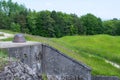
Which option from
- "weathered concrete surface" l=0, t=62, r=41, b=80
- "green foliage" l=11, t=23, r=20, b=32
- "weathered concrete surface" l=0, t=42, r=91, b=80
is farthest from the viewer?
"green foliage" l=11, t=23, r=20, b=32

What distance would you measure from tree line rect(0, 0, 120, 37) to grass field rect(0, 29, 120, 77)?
792 inches

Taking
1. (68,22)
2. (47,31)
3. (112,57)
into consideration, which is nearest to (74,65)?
(112,57)

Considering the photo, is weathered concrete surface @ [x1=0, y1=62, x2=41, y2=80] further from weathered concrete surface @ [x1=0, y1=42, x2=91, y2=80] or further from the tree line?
the tree line

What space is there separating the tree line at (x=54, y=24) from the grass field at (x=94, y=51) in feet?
66.0

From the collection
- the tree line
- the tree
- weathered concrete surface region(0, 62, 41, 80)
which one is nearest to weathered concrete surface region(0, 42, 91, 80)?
weathered concrete surface region(0, 62, 41, 80)

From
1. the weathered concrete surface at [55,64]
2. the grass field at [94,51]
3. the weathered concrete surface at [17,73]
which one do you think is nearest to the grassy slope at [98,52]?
the grass field at [94,51]

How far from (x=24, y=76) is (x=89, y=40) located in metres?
36.4

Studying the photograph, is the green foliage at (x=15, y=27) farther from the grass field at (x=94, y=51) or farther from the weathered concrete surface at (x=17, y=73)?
the weathered concrete surface at (x=17, y=73)

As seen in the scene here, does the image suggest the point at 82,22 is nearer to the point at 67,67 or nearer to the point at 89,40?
the point at 89,40

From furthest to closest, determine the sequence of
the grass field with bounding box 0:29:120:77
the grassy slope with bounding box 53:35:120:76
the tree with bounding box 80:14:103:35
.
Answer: the tree with bounding box 80:14:103:35 → the grassy slope with bounding box 53:35:120:76 → the grass field with bounding box 0:29:120:77

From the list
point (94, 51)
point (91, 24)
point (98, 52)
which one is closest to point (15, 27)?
point (91, 24)

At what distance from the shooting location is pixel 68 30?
6950 centimetres

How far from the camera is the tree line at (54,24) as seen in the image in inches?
2606

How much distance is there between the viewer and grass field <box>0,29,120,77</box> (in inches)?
1089
